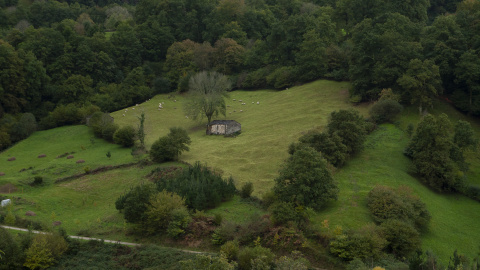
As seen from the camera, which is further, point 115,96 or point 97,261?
point 115,96

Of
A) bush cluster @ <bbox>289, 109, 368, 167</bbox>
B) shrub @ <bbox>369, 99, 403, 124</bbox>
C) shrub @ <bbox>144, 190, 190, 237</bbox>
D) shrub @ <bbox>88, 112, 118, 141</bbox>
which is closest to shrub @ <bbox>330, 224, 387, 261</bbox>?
shrub @ <bbox>144, 190, 190, 237</bbox>

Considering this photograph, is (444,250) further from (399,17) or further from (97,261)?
(399,17)

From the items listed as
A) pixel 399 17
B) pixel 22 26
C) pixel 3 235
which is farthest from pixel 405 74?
pixel 22 26

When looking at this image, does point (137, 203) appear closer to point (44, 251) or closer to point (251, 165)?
point (44, 251)

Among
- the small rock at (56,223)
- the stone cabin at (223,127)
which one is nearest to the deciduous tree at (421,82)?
the stone cabin at (223,127)

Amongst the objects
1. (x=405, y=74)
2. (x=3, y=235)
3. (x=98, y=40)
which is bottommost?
(x=3, y=235)

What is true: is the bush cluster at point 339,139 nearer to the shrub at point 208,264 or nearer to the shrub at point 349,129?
the shrub at point 349,129
